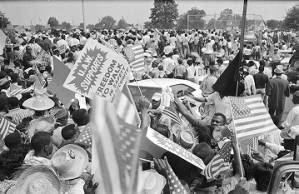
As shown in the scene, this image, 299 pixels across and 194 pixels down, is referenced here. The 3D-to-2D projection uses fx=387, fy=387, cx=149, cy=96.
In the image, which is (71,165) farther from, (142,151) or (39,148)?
(39,148)

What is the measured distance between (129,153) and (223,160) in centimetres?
144

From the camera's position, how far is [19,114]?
590 centimetres

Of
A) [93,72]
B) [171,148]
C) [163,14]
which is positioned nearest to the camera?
[171,148]

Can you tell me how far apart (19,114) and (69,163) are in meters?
2.87

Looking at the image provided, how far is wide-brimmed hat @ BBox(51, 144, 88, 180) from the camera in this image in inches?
131

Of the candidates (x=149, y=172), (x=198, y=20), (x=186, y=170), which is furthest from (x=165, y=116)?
(x=198, y=20)

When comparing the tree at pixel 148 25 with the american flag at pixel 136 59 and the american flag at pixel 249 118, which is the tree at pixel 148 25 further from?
the american flag at pixel 249 118

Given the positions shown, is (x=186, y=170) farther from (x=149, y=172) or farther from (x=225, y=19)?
(x=225, y=19)

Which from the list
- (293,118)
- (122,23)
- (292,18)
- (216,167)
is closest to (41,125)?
(216,167)

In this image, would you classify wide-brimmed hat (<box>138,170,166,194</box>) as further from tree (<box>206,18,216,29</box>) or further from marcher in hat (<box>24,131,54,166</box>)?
tree (<box>206,18,216,29</box>)

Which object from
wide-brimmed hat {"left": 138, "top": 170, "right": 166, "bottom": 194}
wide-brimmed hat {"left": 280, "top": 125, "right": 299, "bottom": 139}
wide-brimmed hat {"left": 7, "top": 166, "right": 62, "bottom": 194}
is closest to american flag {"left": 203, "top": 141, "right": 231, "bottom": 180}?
wide-brimmed hat {"left": 138, "top": 170, "right": 166, "bottom": 194}

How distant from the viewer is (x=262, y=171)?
11.9ft

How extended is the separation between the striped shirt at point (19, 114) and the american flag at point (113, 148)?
3510mm

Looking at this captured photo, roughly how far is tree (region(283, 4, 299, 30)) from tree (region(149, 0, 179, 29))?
10.5 meters
